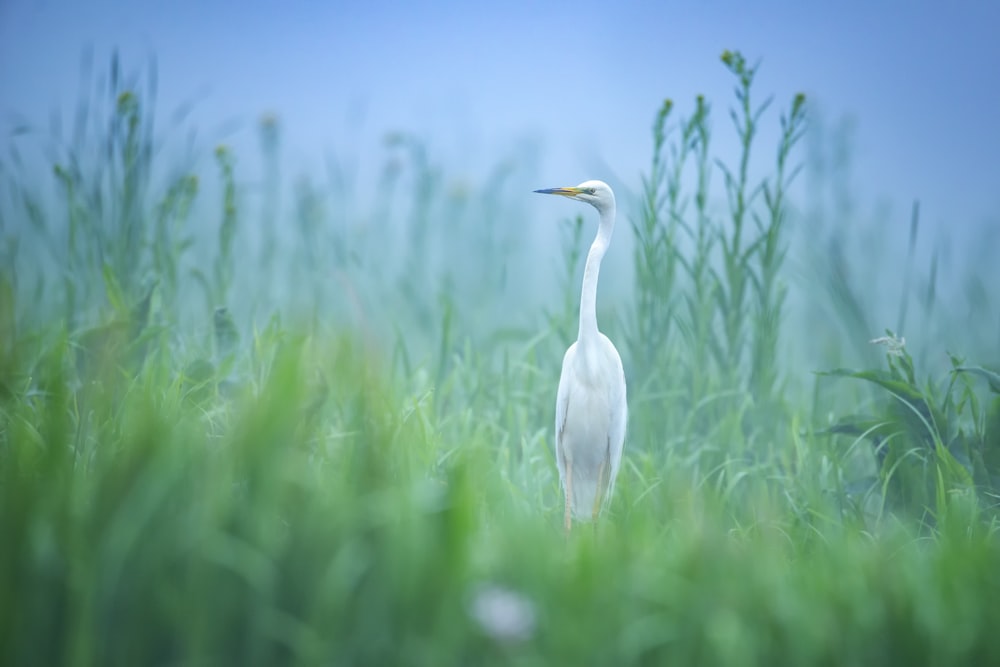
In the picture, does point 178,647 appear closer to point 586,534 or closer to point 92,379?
point 586,534

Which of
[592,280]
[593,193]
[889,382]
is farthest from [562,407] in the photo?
[889,382]

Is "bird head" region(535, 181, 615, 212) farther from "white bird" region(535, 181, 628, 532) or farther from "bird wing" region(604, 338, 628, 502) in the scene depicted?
"bird wing" region(604, 338, 628, 502)

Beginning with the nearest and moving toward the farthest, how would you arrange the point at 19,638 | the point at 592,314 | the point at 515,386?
the point at 19,638 → the point at 592,314 → the point at 515,386

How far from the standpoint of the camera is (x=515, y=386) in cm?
321

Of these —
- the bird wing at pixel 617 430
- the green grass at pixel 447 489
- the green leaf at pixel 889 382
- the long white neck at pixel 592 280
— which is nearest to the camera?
the green grass at pixel 447 489

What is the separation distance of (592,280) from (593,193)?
9.9 inches

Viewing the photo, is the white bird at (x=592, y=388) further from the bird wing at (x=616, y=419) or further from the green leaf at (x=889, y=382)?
the green leaf at (x=889, y=382)

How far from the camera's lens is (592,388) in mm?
2475

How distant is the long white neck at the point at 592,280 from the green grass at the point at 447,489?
0.35 meters

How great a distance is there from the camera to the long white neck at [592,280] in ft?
7.89

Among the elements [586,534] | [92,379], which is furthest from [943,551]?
[92,379]

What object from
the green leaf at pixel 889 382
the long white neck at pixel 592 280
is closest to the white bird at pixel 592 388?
the long white neck at pixel 592 280

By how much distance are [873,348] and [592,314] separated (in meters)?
1.14

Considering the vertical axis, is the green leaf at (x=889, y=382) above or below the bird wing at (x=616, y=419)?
above
